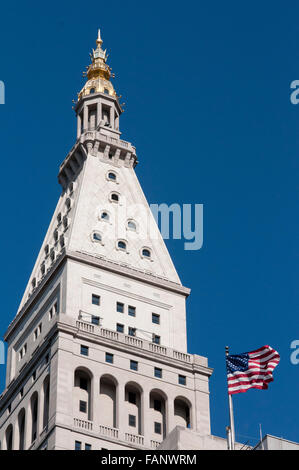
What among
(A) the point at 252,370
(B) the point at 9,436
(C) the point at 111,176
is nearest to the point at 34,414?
(B) the point at 9,436

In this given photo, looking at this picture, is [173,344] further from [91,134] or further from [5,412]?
[91,134]

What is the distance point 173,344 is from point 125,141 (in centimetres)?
3201

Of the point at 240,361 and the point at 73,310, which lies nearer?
the point at 240,361

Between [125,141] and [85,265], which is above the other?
[125,141]

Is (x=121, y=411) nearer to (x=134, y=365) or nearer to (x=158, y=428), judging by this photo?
(x=158, y=428)

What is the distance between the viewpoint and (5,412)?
150 meters

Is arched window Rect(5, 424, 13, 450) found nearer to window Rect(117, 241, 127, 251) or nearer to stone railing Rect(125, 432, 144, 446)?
stone railing Rect(125, 432, 144, 446)

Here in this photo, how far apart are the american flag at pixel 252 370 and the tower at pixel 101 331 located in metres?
25.7

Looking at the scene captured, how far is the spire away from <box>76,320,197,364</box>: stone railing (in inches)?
1704

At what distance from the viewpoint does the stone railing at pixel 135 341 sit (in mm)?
145375

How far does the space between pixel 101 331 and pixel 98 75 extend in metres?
49.1
